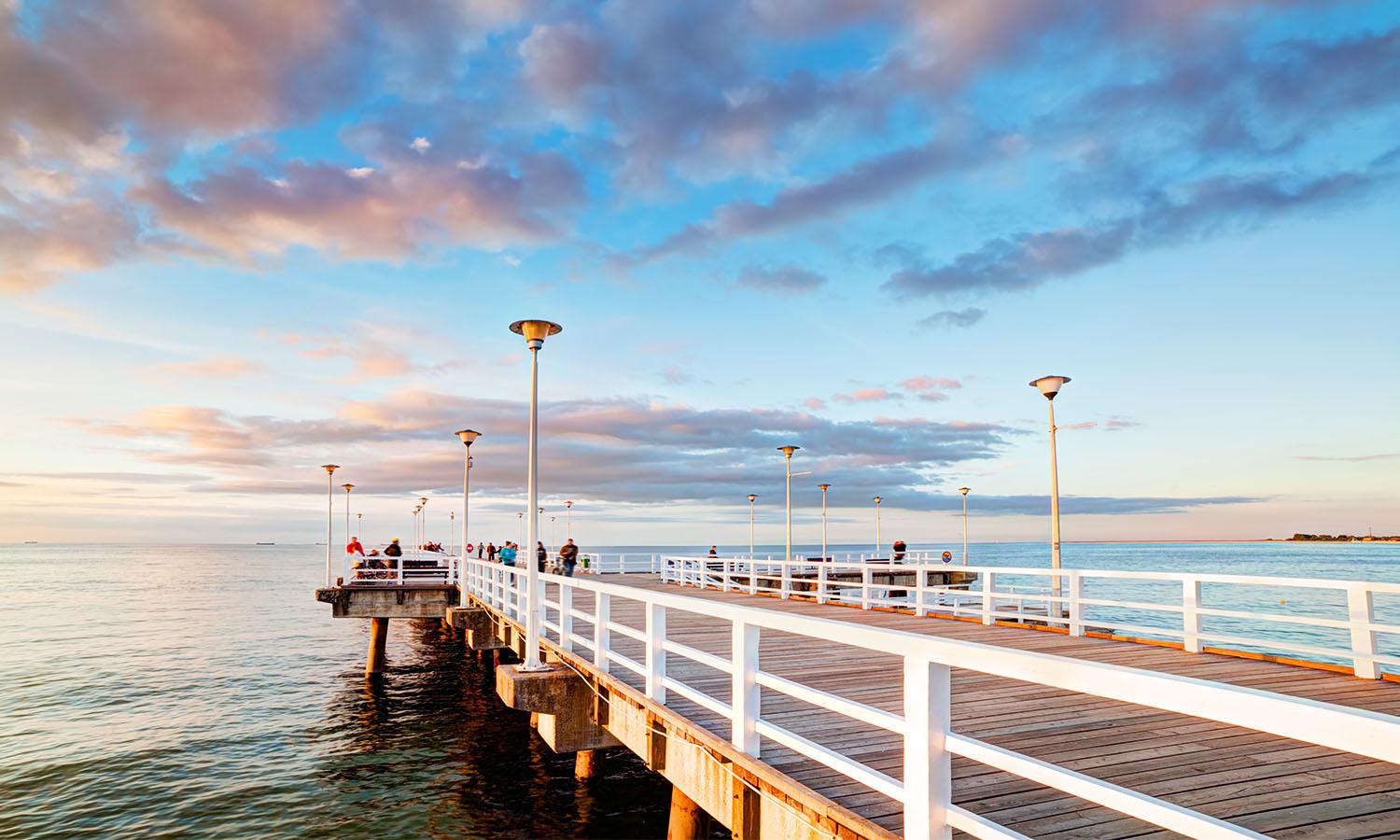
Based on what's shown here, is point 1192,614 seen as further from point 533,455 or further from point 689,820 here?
point 533,455

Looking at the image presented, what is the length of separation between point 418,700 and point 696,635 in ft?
43.4

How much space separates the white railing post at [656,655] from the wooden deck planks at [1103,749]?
20 cm

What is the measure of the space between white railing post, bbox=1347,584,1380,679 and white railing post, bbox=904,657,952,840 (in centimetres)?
756

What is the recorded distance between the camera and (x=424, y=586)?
2534 cm

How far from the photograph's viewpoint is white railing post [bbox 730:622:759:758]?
5512 mm

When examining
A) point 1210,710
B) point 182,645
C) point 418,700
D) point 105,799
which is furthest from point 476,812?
point 182,645

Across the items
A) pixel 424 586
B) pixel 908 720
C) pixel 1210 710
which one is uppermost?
pixel 1210 710

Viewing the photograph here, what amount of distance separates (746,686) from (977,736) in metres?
1.92

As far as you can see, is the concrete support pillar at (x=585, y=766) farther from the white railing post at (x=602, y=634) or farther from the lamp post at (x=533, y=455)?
the white railing post at (x=602, y=634)

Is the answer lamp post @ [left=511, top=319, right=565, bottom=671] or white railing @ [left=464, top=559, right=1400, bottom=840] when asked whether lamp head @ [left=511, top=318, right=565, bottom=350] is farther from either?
white railing @ [left=464, top=559, right=1400, bottom=840]

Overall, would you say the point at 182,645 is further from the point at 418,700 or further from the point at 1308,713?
the point at 1308,713

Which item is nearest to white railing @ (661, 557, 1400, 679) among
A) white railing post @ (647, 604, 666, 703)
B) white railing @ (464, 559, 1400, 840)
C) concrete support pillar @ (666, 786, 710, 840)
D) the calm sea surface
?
white railing @ (464, 559, 1400, 840)

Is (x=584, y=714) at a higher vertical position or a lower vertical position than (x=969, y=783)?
lower

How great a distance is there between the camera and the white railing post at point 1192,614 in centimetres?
1023
